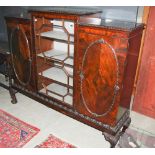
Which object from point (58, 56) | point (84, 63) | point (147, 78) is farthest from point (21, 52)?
point (147, 78)

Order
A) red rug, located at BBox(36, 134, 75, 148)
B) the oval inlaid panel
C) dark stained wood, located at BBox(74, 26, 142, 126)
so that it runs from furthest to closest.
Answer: the oval inlaid panel
red rug, located at BBox(36, 134, 75, 148)
dark stained wood, located at BBox(74, 26, 142, 126)

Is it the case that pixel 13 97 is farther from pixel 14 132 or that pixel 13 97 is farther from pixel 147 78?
pixel 147 78

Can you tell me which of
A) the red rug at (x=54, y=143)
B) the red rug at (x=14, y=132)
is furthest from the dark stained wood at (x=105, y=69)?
the red rug at (x=14, y=132)

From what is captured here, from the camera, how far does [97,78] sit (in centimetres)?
193

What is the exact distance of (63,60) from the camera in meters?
2.27

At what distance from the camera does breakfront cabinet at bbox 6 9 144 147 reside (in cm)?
175

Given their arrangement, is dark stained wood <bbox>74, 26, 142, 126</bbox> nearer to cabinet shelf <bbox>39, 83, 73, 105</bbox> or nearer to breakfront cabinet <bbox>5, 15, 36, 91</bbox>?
cabinet shelf <bbox>39, 83, 73, 105</bbox>

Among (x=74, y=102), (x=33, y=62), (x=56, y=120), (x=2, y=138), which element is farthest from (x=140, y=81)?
(x=2, y=138)

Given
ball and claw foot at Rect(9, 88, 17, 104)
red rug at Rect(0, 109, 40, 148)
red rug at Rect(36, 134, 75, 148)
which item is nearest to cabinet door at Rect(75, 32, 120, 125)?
red rug at Rect(36, 134, 75, 148)

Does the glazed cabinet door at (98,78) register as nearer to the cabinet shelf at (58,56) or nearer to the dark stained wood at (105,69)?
the dark stained wood at (105,69)

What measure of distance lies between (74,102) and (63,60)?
52 centimetres

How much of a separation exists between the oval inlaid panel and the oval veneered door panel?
0.95 metres
